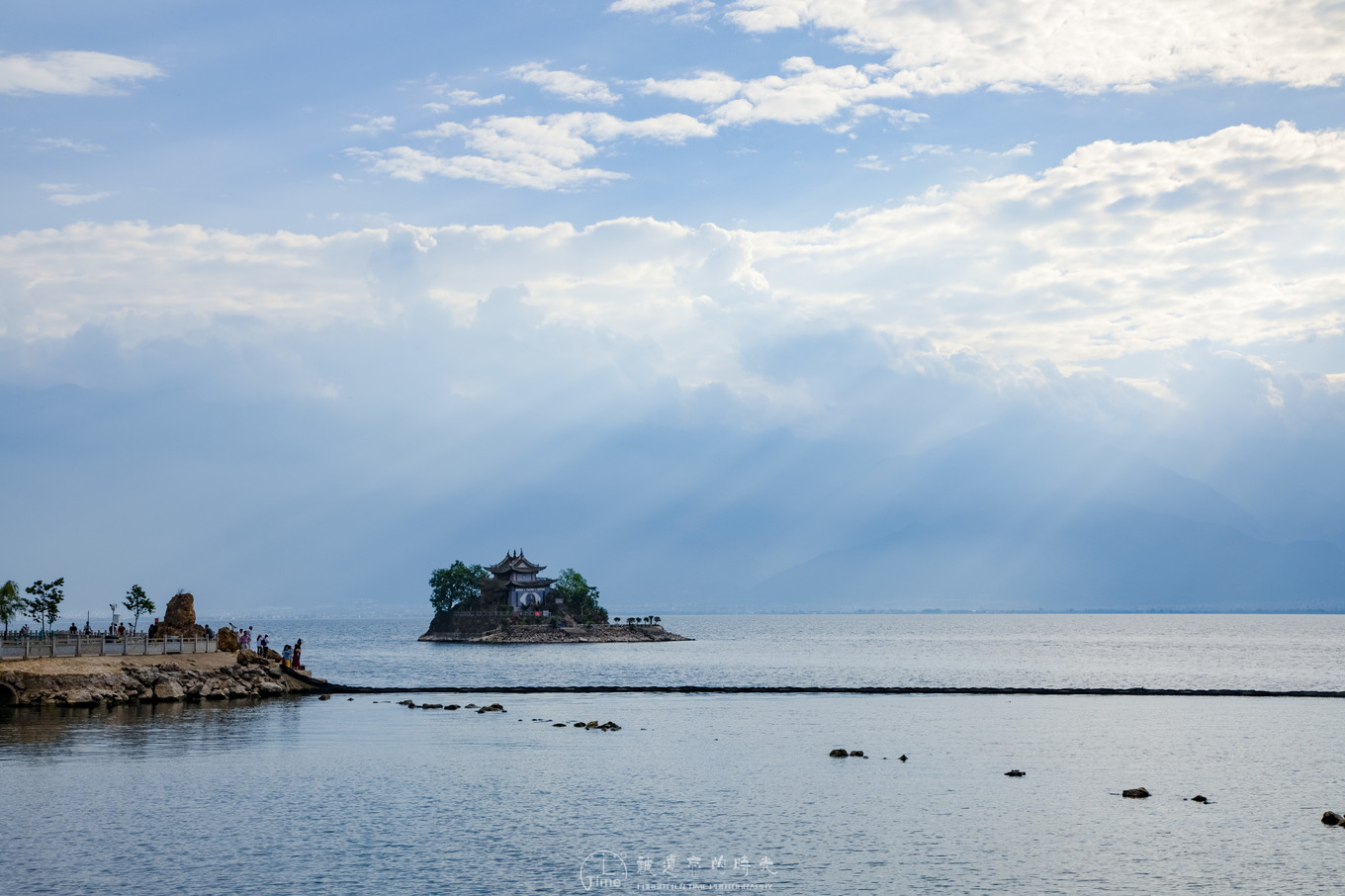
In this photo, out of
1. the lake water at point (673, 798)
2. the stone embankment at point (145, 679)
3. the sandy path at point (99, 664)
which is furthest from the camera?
the sandy path at point (99, 664)

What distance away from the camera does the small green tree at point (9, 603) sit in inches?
2744

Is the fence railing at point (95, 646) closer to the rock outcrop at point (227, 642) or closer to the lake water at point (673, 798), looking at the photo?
the rock outcrop at point (227, 642)

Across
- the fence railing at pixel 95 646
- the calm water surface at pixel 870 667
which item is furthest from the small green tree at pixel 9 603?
the calm water surface at pixel 870 667

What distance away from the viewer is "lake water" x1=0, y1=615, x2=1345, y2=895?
81.9 ft

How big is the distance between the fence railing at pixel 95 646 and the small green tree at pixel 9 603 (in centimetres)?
539

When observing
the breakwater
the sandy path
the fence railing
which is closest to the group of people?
the breakwater

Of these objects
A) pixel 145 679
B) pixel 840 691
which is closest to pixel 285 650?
pixel 145 679

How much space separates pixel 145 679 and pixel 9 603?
1422cm

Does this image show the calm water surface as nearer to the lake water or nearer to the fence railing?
the fence railing

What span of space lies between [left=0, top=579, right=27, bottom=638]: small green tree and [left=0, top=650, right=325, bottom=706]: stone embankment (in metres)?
11.2

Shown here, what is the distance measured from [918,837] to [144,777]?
2617 cm

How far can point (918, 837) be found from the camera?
93.4 feet

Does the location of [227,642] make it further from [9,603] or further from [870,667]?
[870,667]

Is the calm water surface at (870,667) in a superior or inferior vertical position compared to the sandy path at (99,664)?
inferior
